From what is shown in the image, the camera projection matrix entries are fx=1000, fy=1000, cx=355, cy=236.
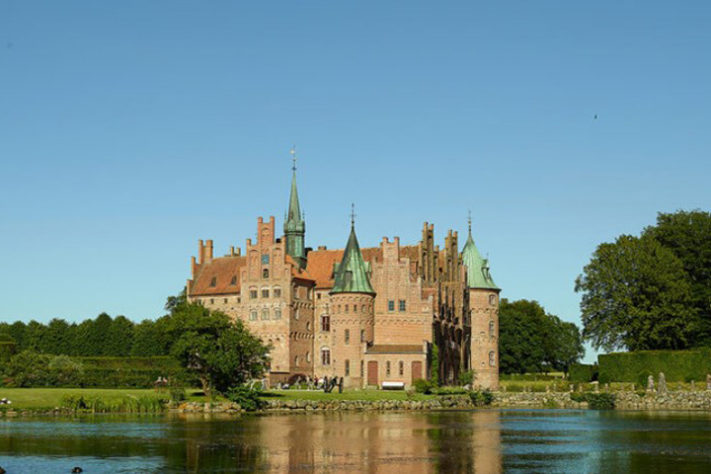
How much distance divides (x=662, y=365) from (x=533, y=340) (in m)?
29.0

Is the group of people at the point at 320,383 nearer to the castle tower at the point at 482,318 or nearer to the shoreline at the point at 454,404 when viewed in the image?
the shoreline at the point at 454,404

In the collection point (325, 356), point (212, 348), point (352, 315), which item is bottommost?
point (325, 356)

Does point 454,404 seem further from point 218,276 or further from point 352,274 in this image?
point 218,276

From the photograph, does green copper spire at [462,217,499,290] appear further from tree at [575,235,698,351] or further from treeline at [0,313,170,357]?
treeline at [0,313,170,357]

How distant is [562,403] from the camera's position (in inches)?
2931

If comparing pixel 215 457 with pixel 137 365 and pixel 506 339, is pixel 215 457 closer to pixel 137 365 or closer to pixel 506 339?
pixel 137 365

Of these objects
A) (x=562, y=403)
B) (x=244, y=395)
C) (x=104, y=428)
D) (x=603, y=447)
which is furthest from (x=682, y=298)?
(x=104, y=428)

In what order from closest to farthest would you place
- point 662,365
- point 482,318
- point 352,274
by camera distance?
point 662,365, point 352,274, point 482,318

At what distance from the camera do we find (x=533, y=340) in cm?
10319

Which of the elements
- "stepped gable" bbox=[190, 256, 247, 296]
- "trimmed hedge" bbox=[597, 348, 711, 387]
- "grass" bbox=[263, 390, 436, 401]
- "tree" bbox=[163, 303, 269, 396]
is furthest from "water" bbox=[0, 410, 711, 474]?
"stepped gable" bbox=[190, 256, 247, 296]

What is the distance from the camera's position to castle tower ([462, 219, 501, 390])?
289 feet

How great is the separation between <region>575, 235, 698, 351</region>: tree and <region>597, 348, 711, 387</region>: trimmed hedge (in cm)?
190

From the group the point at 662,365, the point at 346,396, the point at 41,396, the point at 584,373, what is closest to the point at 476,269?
the point at 584,373

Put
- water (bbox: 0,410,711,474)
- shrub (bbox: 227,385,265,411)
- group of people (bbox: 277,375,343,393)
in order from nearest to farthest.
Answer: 1. water (bbox: 0,410,711,474)
2. shrub (bbox: 227,385,265,411)
3. group of people (bbox: 277,375,343,393)
